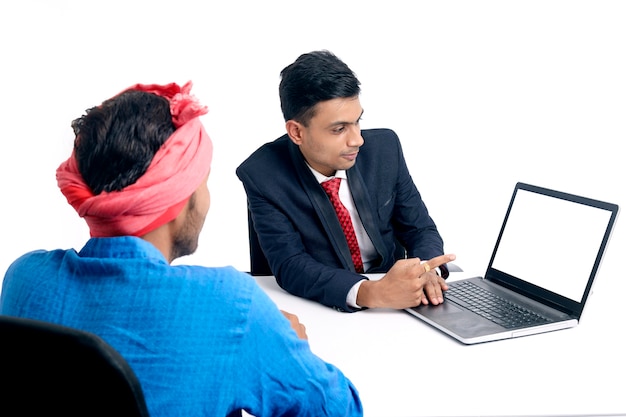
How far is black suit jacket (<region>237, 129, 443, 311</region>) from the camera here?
2330 millimetres

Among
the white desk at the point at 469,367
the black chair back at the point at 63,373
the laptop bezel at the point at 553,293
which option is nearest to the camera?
the black chair back at the point at 63,373

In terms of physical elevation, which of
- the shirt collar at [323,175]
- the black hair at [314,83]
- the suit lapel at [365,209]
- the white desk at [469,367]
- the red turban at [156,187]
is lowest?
the white desk at [469,367]

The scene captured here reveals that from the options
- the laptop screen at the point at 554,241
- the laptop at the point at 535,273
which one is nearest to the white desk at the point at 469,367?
the laptop at the point at 535,273

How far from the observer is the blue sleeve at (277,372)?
1117 mm

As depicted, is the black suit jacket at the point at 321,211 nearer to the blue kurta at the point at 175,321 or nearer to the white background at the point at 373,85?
the blue kurta at the point at 175,321

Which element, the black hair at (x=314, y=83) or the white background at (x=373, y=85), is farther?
the white background at (x=373, y=85)

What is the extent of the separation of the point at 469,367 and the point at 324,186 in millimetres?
1046

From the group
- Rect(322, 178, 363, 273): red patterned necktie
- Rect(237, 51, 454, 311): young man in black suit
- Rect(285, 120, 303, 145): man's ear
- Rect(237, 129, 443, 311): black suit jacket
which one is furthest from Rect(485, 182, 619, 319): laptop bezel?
Rect(285, 120, 303, 145): man's ear

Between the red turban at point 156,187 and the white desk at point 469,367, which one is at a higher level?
the red turban at point 156,187

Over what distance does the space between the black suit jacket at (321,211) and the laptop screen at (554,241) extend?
16.5 inches

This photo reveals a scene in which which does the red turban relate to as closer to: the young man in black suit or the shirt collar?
the young man in black suit

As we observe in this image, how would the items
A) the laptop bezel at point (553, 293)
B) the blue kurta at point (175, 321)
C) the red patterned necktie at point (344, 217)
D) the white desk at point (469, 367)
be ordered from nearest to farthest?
the blue kurta at point (175, 321) < the white desk at point (469, 367) < the laptop bezel at point (553, 293) < the red patterned necktie at point (344, 217)

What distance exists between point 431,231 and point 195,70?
217 centimetres

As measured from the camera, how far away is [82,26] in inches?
164
